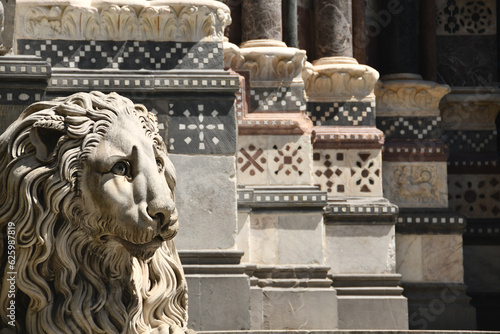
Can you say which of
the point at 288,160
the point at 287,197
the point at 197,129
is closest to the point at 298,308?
the point at 287,197

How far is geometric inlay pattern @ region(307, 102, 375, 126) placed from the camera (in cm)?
1068

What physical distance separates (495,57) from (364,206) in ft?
11.2

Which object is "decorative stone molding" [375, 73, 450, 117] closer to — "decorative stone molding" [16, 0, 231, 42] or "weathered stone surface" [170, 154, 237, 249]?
"decorative stone molding" [16, 0, 231, 42]

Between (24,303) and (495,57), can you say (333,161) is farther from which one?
(24,303)

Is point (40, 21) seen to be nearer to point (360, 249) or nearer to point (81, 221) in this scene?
point (81, 221)

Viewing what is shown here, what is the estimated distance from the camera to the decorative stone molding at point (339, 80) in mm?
10586

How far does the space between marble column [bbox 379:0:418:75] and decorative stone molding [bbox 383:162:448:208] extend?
1.10 metres

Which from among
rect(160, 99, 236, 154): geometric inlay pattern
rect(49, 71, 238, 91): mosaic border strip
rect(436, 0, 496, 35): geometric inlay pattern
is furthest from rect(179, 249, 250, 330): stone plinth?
rect(436, 0, 496, 35): geometric inlay pattern

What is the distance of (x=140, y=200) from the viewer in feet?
13.7

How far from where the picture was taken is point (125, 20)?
24.5 feet

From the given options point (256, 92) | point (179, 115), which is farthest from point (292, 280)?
point (179, 115)

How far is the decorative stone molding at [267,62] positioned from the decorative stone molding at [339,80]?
0.87 m

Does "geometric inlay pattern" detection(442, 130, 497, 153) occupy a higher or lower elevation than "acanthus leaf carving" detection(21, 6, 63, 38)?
lower

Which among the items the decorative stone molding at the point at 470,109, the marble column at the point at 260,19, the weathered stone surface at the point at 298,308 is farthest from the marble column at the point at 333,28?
the weathered stone surface at the point at 298,308
